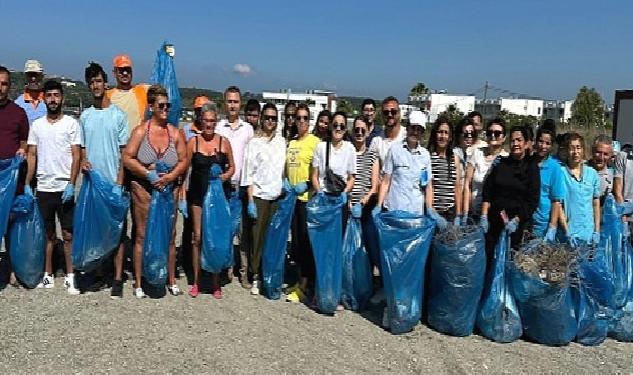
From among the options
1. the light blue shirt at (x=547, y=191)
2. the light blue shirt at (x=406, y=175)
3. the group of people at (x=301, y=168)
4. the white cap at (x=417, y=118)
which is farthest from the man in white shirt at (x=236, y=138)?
the light blue shirt at (x=547, y=191)

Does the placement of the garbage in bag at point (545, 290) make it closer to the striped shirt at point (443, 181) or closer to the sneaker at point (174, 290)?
the striped shirt at point (443, 181)

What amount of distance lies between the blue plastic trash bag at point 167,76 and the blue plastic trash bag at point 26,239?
1402mm

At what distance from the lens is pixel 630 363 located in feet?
11.2

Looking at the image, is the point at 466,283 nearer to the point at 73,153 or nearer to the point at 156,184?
the point at 156,184

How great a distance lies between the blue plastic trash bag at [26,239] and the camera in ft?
13.1

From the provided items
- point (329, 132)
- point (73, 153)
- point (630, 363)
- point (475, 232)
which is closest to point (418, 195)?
point (475, 232)

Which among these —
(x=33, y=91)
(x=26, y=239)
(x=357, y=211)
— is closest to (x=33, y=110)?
(x=33, y=91)

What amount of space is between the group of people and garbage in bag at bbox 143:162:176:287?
8 centimetres

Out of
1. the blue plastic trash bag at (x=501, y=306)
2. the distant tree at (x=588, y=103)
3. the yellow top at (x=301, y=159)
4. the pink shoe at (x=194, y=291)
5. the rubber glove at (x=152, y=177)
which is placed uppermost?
the distant tree at (x=588, y=103)

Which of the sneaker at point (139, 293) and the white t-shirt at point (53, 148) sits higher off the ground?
the white t-shirt at point (53, 148)

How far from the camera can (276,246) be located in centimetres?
415

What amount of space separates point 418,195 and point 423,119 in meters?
0.55

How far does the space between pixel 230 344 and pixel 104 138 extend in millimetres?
1766

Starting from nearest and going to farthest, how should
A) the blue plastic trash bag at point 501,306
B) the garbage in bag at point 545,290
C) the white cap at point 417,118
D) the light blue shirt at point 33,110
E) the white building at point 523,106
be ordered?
the garbage in bag at point 545,290
the blue plastic trash bag at point 501,306
the white cap at point 417,118
the light blue shirt at point 33,110
the white building at point 523,106
